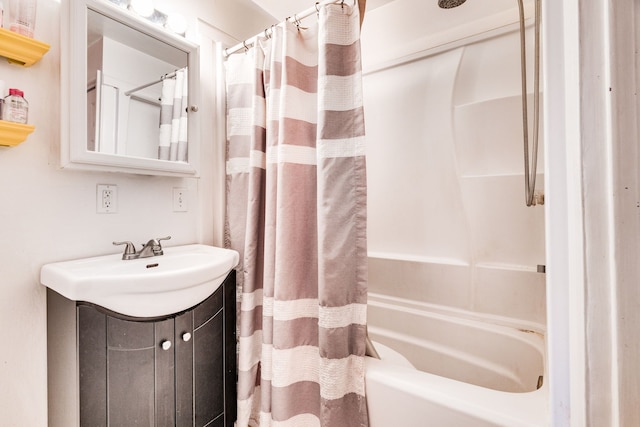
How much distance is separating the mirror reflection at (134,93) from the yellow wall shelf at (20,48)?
0.43 feet

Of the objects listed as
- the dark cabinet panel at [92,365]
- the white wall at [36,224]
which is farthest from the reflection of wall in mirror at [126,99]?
the dark cabinet panel at [92,365]

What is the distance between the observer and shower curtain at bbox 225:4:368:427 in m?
1.00

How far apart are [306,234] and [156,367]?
2.21 ft

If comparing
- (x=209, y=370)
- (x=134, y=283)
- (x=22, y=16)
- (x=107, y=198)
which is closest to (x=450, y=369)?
(x=209, y=370)

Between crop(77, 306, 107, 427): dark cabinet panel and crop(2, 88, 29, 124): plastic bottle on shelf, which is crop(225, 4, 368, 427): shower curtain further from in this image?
crop(2, 88, 29, 124): plastic bottle on shelf

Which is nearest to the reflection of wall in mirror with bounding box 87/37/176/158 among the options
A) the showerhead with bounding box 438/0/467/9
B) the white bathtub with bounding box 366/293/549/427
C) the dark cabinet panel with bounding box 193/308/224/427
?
the dark cabinet panel with bounding box 193/308/224/427

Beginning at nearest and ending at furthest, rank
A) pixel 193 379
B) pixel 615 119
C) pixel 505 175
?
pixel 615 119, pixel 193 379, pixel 505 175

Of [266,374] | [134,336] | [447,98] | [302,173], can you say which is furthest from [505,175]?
[134,336]

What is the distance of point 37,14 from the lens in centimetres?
92

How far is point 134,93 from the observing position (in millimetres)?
1124

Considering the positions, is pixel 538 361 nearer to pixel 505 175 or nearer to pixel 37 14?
pixel 505 175

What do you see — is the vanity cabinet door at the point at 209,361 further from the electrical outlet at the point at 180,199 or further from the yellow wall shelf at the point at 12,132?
the yellow wall shelf at the point at 12,132

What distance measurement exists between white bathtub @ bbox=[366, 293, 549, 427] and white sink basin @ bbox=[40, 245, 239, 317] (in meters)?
0.65

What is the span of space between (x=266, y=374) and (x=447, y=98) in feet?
5.52
